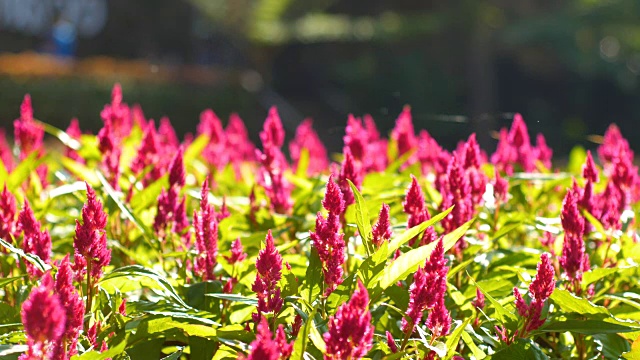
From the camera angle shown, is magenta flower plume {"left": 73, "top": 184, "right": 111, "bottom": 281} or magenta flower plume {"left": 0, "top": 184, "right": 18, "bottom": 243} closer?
magenta flower plume {"left": 73, "top": 184, "right": 111, "bottom": 281}

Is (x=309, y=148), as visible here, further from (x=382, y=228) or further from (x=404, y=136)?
(x=382, y=228)

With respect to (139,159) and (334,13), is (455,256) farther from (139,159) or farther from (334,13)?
(334,13)

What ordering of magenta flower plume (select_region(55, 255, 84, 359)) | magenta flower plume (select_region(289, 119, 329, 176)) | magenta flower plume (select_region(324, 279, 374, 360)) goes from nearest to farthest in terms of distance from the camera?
magenta flower plume (select_region(324, 279, 374, 360)) < magenta flower plume (select_region(55, 255, 84, 359)) < magenta flower plume (select_region(289, 119, 329, 176))

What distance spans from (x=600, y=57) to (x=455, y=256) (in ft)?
75.8

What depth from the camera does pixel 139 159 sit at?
10.4ft

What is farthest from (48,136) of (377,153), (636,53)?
(636,53)

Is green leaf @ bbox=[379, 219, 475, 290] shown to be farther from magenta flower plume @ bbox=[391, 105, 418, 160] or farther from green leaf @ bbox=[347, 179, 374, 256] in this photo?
magenta flower plume @ bbox=[391, 105, 418, 160]

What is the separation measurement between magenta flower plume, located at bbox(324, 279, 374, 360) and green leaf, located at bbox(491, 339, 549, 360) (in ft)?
1.59

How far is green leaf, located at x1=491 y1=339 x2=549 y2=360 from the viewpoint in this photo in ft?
6.01

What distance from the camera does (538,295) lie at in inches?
70.3

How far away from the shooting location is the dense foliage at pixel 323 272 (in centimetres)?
168

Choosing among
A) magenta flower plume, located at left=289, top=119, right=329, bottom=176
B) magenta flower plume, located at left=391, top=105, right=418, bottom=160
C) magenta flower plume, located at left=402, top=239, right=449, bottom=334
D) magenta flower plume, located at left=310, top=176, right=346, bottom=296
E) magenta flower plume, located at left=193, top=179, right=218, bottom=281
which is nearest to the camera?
magenta flower plume, located at left=402, top=239, right=449, bottom=334

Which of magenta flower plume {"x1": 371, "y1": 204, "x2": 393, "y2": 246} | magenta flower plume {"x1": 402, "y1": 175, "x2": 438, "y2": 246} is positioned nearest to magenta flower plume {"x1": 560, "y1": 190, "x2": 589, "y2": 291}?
magenta flower plume {"x1": 402, "y1": 175, "x2": 438, "y2": 246}

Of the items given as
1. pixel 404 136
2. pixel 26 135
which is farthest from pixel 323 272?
pixel 404 136
